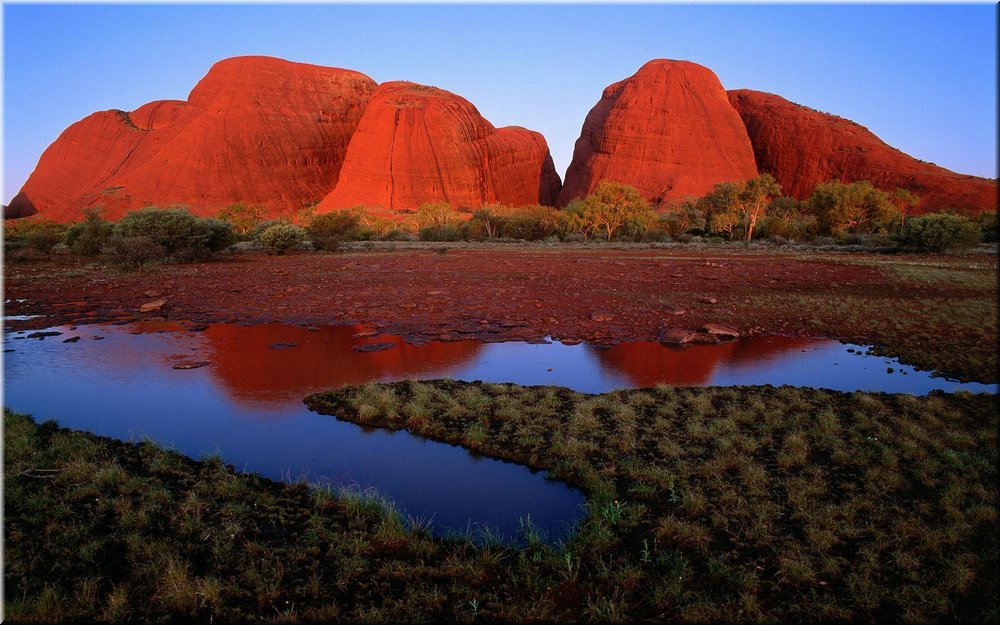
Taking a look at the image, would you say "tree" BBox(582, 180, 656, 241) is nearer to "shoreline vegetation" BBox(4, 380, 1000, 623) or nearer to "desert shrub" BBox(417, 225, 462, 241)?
"desert shrub" BBox(417, 225, 462, 241)

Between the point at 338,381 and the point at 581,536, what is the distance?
5.81 meters

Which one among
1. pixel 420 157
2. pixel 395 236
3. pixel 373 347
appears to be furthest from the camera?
pixel 420 157

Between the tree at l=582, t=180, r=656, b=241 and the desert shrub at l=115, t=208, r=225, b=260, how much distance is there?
29.7m

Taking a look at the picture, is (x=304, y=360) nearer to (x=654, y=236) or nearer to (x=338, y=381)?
(x=338, y=381)

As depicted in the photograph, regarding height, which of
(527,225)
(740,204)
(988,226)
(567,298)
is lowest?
(567,298)

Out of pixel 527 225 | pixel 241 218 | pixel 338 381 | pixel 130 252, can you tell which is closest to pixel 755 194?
pixel 527 225

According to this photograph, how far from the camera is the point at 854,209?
4256 centimetres

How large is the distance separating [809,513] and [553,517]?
2.40 meters

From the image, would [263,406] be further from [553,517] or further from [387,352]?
[553,517]

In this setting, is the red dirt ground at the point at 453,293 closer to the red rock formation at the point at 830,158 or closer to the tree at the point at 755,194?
the tree at the point at 755,194

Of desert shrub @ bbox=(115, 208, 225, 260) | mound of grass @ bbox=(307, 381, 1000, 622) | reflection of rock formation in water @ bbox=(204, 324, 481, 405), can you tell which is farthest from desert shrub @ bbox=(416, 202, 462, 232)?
mound of grass @ bbox=(307, 381, 1000, 622)

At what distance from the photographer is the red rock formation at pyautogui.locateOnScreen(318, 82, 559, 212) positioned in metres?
72.6

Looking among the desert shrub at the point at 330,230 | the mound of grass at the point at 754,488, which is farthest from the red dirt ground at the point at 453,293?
A: the desert shrub at the point at 330,230

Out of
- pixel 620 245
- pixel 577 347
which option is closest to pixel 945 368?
pixel 577 347
